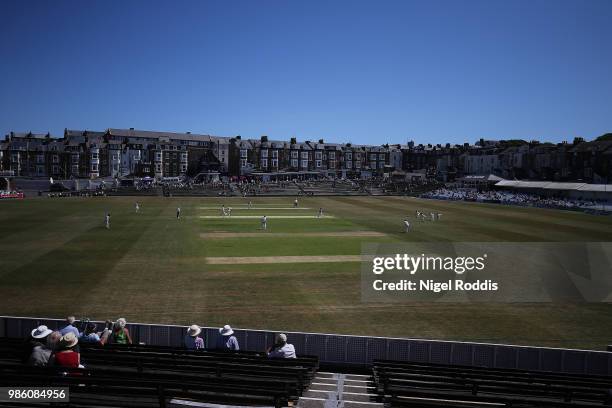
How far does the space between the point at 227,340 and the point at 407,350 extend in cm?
374

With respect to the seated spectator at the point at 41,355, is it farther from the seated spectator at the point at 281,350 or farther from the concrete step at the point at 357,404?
the concrete step at the point at 357,404

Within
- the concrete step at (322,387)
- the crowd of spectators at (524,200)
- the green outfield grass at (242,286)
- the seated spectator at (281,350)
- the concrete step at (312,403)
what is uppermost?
the crowd of spectators at (524,200)

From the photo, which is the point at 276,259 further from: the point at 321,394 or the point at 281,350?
the point at 321,394

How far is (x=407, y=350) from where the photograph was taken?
10891mm

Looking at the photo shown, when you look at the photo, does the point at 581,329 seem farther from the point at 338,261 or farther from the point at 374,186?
the point at 374,186

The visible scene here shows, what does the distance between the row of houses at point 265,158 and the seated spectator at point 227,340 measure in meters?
86.9

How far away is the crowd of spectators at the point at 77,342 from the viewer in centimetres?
642

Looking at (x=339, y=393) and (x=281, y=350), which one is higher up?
(x=281, y=350)

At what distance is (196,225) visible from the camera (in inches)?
1485

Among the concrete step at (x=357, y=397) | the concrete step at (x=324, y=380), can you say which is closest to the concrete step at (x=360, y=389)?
the concrete step at (x=357, y=397)

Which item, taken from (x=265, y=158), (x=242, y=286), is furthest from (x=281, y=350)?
(x=265, y=158)

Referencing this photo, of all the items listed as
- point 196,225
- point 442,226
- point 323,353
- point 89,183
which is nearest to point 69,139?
point 89,183

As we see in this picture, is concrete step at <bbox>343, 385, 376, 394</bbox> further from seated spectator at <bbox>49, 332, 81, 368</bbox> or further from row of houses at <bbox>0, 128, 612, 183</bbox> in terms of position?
Answer: row of houses at <bbox>0, 128, 612, 183</bbox>

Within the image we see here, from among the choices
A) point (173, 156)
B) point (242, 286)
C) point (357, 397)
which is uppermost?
point (173, 156)
